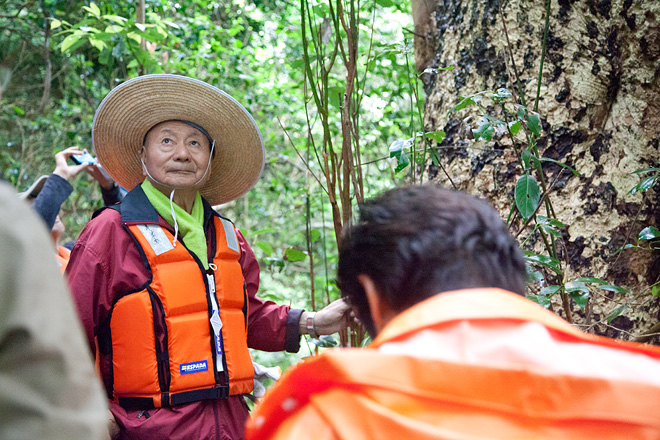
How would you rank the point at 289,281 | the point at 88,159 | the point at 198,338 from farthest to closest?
the point at 289,281 < the point at 88,159 < the point at 198,338

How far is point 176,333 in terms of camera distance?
1.88m

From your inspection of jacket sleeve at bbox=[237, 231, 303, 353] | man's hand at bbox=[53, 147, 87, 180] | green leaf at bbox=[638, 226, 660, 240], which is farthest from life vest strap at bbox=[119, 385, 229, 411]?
man's hand at bbox=[53, 147, 87, 180]

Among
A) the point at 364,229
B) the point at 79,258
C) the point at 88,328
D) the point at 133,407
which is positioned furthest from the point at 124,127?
the point at 364,229

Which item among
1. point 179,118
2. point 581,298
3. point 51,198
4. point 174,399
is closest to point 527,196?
point 581,298

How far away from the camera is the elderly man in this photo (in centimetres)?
182

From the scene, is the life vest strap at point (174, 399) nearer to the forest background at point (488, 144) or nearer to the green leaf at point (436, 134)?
the forest background at point (488, 144)

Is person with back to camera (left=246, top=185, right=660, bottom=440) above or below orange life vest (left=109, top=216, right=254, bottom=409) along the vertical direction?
above

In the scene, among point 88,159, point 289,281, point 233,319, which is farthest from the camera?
point 289,281

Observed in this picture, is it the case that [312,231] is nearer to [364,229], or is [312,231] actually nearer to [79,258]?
[79,258]

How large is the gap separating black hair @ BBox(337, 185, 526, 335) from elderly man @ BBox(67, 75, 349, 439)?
38.7 inches

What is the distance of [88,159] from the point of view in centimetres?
342

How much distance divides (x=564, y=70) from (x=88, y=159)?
266 cm

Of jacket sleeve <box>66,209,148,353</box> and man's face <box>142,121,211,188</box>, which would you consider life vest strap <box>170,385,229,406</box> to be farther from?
man's face <box>142,121,211,188</box>

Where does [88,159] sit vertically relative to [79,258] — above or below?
above
